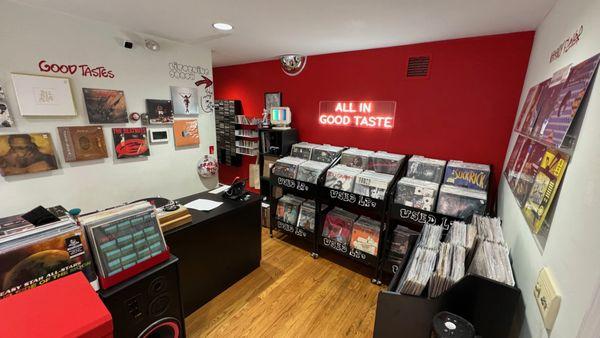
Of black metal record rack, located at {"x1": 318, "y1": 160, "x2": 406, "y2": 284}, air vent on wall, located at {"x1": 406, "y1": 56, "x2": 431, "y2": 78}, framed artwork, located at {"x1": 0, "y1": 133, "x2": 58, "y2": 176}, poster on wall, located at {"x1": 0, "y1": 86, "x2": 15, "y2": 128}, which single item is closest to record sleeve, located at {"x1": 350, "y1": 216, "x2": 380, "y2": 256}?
black metal record rack, located at {"x1": 318, "y1": 160, "x2": 406, "y2": 284}

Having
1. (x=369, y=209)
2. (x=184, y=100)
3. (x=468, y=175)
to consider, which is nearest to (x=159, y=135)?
(x=184, y=100)

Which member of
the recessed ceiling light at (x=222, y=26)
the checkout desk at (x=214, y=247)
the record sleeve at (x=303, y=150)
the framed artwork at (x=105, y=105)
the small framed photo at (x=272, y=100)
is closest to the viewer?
the checkout desk at (x=214, y=247)

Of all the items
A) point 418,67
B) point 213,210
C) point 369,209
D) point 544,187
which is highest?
point 418,67

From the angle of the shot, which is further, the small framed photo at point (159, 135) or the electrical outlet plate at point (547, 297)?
the small framed photo at point (159, 135)

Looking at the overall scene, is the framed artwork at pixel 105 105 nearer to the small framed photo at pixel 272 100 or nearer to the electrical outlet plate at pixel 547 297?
the small framed photo at pixel 272 100

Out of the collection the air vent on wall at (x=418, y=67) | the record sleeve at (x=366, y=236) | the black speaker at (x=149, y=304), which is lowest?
the record sleeve at (x=366, y=236)

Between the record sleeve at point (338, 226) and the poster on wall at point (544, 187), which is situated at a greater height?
the poster on wall at point (544, 187)

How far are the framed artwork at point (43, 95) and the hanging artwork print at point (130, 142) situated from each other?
0.38m

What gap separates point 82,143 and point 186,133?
97 centimetres

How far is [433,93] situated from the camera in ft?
7.93

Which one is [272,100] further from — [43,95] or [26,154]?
[26,154]

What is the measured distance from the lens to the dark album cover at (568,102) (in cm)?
83

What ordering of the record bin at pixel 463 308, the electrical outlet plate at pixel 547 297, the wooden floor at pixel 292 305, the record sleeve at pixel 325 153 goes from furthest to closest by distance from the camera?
the record sleeve at pixel 325 153 < the wooden floor at pixel 292 305 < the record bin at pixel 463 308 < the electrical outlet plate at pixel 547 297

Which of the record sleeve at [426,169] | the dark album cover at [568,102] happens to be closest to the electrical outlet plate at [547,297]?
the dark album cover at [568,102]
